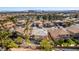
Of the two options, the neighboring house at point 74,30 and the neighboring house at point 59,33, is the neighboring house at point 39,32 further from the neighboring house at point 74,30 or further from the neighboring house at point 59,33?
the neighboring house at point 74,30

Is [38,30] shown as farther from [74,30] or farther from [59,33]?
[74,30]

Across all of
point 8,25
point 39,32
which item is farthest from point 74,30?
point 8,25

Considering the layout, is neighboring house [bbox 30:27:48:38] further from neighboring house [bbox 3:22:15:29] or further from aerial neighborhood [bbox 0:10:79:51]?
neighboring house [bbox 3:22:15:29]

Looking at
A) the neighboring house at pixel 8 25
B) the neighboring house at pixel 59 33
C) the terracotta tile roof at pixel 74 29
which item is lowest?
the neighboring house at pixel 59 33

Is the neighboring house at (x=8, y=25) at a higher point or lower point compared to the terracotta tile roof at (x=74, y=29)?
higher

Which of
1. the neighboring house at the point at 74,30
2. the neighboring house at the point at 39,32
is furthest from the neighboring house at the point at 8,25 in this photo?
the neighboring house at the point at 74,30

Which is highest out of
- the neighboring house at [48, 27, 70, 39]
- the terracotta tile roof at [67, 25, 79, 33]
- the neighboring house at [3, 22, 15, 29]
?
the neighboring house at [3, 22, 15, 29]

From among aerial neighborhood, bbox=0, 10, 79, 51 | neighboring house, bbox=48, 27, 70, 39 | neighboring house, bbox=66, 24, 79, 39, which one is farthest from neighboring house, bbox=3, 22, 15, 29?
neighboring house, bbox=66, 24, 79, 39

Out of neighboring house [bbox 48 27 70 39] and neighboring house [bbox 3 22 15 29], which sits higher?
neighboring house [bbox 3 22 15 29]
